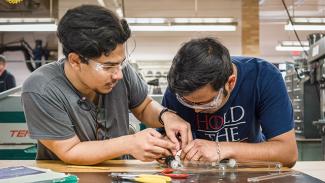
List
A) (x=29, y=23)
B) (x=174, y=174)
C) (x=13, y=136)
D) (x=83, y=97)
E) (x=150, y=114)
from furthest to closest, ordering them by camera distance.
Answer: (x=29, y=23) → (x=13, y=136) → (x=150, y=114) → (x=83, y=97) → (x=174, y=174)

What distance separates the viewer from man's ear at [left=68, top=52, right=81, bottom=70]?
1547 mm

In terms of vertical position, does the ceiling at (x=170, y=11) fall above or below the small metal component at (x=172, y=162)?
above

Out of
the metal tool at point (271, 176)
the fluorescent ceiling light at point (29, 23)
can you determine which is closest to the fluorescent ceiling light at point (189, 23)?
the fluorescent ceiling light at point (29, 23)

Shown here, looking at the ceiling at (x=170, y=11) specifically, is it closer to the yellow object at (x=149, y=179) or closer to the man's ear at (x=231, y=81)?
the man's ear at (x=231, y=81)

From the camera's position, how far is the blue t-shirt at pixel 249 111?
1615 mm

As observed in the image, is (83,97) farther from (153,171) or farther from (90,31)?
(153,171)

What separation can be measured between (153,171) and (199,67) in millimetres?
398

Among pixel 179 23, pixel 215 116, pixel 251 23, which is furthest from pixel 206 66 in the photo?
pixel 251 23

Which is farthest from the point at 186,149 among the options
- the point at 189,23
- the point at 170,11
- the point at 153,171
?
the point at 170,11

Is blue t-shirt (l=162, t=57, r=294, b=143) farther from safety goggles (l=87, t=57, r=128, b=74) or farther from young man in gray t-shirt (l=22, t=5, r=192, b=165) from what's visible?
safety goggles (l=87, t=57, r=128, b=74)

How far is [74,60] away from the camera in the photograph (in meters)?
1.57

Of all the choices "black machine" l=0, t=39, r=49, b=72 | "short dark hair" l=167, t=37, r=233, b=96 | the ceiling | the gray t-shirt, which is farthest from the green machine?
"black machine" l=0, t=39, r=49, b=72

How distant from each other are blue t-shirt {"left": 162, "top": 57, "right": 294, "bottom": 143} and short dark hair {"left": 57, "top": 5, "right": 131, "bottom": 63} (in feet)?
1.36

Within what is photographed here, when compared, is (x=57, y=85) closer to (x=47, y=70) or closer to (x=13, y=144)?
(x=47, y=70)
